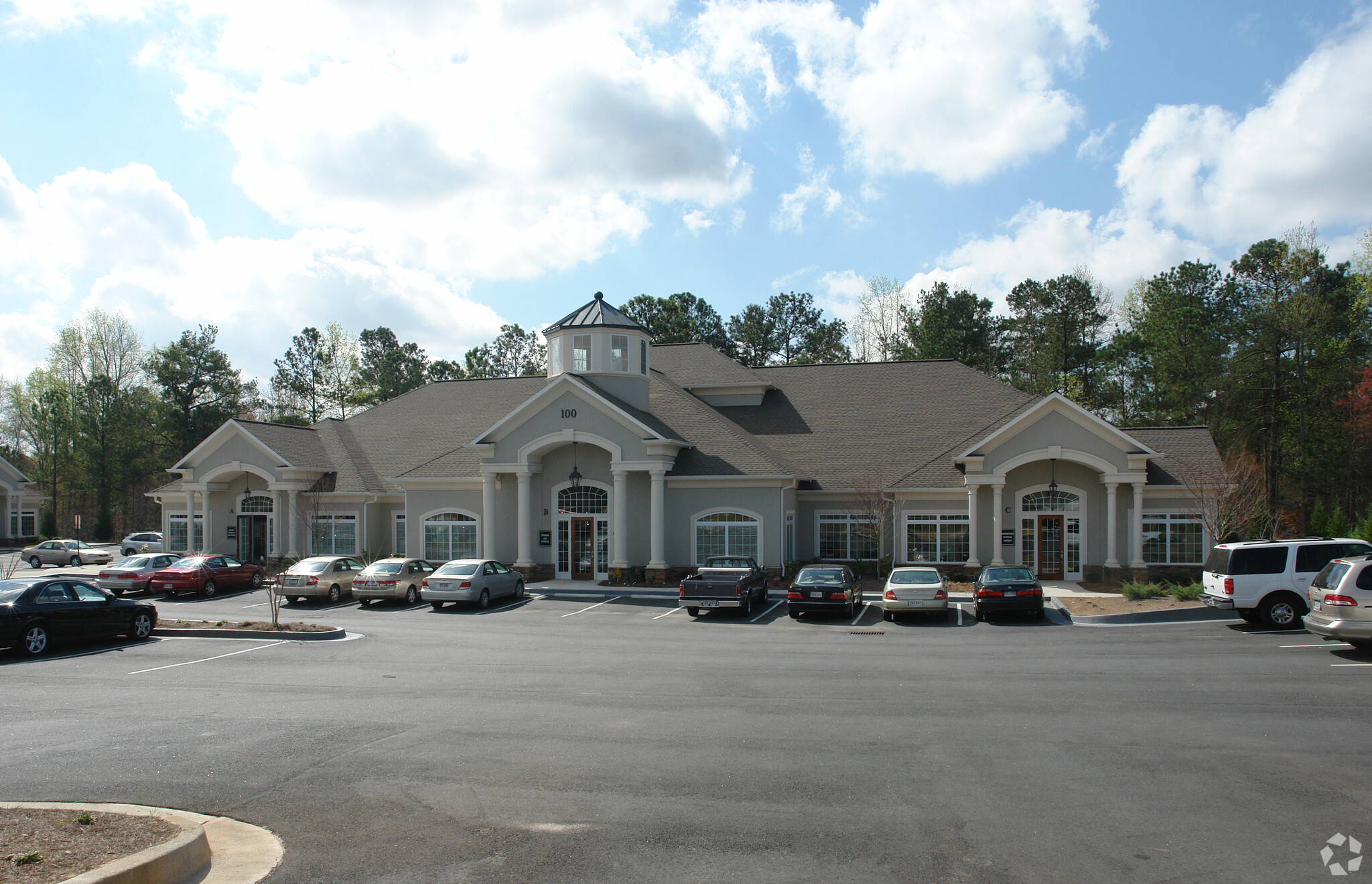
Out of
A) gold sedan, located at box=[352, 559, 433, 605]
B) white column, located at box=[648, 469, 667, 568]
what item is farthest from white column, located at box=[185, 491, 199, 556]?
white column, located at box=[648, 469, 667, 568]

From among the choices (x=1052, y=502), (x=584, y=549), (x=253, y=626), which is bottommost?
(x=253, y=626)

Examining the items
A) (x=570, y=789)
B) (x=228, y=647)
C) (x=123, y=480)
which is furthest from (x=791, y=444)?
(x=123, y=480)

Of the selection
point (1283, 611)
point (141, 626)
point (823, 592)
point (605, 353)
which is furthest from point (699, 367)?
→ point (141, 626)

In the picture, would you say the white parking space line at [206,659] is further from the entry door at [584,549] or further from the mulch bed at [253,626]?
the entry door at [584,549]

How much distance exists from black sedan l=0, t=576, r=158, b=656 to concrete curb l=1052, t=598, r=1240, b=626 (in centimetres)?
2171

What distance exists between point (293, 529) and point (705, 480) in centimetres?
1758

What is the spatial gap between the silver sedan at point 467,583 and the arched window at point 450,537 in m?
6.22

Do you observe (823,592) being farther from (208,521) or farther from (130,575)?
(208,521)

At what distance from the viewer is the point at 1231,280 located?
173ft

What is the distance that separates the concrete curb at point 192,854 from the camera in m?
5.92

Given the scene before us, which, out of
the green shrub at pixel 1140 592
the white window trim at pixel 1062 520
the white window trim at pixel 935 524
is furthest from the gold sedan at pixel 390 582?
the green shrub at pixel 1140 592

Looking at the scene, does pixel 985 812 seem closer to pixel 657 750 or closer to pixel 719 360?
pixel 657 750

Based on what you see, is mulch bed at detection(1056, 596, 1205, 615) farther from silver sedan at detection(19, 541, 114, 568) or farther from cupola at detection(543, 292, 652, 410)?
silver sedan at detection(19, 541, 114, 568)

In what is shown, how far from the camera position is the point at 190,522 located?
3809 cm
